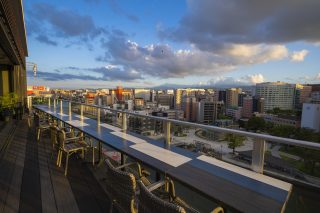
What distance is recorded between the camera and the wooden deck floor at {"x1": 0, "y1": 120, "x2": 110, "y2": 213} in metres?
2.28

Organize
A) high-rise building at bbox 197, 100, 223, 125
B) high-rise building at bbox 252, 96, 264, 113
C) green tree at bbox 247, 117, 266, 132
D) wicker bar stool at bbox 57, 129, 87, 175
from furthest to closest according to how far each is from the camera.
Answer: high-rise building at bbox 252, 96, 264, 113, high-rise building at bbox 197, 100, 223, 125, green tree at bbox 247, 117, 266, 132, wicker bar stool at bbox 57, 129, 87, 175

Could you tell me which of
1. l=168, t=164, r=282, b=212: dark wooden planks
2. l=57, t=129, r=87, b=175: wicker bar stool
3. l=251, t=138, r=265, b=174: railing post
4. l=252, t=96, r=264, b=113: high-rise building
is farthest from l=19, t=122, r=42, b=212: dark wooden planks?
l=252, t=96, r=264, b=113: high-rise building

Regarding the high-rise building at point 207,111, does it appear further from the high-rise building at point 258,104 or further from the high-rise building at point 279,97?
the high-rise building at point 279,97

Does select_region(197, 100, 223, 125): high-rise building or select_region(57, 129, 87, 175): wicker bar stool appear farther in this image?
select_region(197, 100, 223, 125): high-rise building

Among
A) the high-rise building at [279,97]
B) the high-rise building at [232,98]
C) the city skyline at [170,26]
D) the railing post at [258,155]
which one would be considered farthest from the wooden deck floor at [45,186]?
the high-rise building at [232,98]

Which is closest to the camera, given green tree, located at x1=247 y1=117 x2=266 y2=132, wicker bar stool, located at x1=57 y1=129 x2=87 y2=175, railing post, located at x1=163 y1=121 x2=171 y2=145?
railing post, located at x1=163 y1=121 x2=171 y2=145

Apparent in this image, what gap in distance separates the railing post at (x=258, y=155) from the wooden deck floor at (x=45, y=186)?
1930mm

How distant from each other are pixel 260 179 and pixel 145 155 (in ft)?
4.36

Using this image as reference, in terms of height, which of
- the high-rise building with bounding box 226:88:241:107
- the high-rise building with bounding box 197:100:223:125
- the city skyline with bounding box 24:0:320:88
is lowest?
the high-rise building with bounding box 197:100:223:125

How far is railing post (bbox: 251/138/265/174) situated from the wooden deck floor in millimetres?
1930

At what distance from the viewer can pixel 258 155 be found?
203 cm

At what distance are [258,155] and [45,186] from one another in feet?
10.2

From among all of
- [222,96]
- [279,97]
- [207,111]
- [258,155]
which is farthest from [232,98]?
[258,155]

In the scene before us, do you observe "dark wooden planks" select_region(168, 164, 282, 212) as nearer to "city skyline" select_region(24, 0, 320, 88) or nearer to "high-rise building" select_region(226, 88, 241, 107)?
"city skyline" select_region(24, 0, 320, 88)
